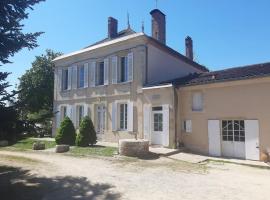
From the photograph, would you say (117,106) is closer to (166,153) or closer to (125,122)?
(125,122)

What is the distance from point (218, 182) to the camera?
8508 mm

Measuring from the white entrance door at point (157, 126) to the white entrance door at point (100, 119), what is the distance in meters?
4.14

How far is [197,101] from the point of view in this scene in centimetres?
1459

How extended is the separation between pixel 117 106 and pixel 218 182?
33.5 feet

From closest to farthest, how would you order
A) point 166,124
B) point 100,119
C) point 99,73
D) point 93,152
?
point 93,152 → point 166,124 → point 100,119 → point 99,73

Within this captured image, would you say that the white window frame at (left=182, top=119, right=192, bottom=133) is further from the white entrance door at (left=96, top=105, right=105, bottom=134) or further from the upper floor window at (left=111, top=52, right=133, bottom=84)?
the white entrance door at (left=96, top=105, right=105, bottom=134)

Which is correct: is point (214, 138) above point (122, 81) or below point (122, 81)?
below

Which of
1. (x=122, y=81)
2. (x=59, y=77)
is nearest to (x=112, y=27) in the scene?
(x=122, y=81)

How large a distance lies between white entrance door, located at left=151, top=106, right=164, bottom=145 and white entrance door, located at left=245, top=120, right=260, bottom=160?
4.52 meters

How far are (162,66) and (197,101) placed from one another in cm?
417

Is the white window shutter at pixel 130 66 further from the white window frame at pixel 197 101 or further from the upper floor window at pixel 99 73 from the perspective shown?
the white window frame at pixel 197 101

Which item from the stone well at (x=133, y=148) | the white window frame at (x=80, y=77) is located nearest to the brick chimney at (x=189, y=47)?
the white window frame at (x=80, y=77)

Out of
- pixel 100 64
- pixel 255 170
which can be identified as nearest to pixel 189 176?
pixel 255 170

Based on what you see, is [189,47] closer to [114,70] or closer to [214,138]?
[114,70]
